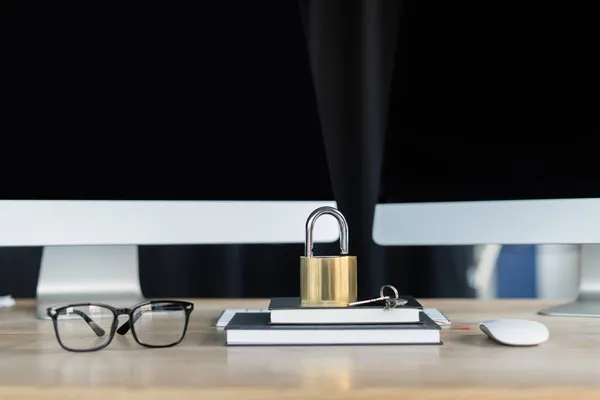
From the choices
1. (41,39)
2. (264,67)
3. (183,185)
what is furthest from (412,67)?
(41,39)

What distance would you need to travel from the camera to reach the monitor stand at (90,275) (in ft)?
2.93

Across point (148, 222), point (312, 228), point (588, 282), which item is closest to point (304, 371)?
point (312, 228)

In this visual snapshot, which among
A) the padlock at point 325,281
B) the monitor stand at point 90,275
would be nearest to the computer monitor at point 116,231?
the monitor stand at point 90,275

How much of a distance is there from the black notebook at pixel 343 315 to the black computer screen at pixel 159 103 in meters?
0.30

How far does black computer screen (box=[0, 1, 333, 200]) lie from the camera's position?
0.83 m

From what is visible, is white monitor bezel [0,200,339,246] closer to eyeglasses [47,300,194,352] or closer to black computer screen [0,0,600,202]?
black computer screen [0,0,600,202]

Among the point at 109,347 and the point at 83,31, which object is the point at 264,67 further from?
the point at 109,347

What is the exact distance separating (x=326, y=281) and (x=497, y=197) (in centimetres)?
34

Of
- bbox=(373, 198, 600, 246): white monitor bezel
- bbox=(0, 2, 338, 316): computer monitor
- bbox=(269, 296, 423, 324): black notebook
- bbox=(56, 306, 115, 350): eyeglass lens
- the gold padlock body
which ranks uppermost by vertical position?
bbox=(0, 2, 338, 316): computer monitor

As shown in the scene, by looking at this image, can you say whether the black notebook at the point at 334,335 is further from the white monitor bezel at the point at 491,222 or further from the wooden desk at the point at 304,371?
the white monitor bezel at the point at 491,222

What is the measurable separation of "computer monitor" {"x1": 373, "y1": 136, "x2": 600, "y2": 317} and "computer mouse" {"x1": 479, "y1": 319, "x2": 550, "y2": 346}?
9.7 inches

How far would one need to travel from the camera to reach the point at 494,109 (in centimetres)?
86

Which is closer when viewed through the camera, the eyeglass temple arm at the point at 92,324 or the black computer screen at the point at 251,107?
the eyeglass temple arm at the point at 92,324

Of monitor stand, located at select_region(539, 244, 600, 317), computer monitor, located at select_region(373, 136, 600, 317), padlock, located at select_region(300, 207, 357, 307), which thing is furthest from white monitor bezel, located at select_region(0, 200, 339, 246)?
monitor stand, located at select_region(539, 244, 600, 317)
